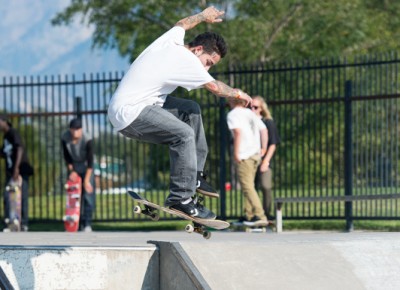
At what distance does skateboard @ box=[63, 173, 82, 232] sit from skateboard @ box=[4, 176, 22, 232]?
0.71 metres

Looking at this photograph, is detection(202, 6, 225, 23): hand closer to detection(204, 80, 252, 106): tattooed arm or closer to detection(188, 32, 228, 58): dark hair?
detection(188, 32, 228, 58): dark hair

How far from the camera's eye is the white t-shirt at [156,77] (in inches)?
302

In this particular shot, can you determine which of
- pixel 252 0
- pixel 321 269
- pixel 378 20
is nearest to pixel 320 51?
pixel 252 0

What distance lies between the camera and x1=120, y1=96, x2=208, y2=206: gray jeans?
795 cm

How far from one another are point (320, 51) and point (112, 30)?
8.33 meters

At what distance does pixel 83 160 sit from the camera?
543 inches

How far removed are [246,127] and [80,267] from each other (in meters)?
4.74

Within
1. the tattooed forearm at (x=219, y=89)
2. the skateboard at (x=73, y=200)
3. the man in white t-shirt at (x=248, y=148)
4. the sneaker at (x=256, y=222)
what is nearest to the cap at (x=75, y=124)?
the skateboard at (x=73, y=200)

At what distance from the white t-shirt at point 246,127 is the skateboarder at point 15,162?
322 centimetres

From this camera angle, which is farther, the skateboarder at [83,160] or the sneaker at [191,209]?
the skateboarder at [83,160]

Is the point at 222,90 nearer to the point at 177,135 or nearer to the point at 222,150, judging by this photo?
the point at 177,135

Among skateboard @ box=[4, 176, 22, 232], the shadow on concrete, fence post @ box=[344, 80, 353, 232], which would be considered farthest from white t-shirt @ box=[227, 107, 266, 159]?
the shadow on concrete

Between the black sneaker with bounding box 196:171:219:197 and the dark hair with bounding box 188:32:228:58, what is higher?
the dark hair with bounding box 188:32:228:58

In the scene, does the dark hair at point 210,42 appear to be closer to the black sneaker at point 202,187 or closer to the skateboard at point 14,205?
the black sneaker at point 202,187
